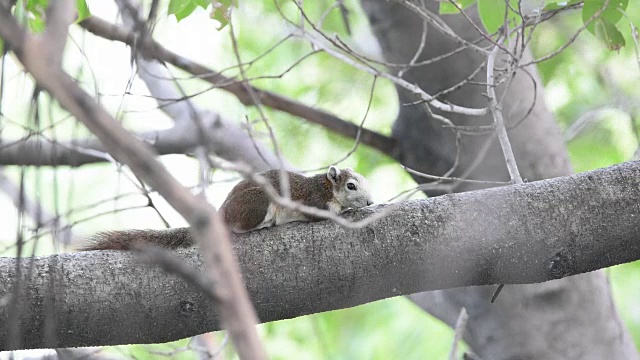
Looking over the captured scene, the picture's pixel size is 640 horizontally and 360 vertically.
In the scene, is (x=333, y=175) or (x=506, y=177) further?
(x=506, y=177)

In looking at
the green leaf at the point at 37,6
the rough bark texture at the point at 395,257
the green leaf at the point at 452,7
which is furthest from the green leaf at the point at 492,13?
the green leaf at the point at 37,6

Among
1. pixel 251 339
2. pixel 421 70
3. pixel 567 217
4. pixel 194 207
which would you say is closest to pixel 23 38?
pixel 194 207

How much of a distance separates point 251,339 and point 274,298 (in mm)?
1248

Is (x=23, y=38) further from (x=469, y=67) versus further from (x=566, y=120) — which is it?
(x=566, y=120)

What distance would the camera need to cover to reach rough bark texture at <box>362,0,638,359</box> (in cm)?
354

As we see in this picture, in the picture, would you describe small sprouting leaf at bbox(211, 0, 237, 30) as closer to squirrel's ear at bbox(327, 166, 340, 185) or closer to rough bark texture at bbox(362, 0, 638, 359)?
squirrel's ear at bbox(327, 166, 340, 185)

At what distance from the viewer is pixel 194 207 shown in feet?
2.35

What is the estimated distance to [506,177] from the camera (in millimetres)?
3648

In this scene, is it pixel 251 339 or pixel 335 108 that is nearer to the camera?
pixel 251 339

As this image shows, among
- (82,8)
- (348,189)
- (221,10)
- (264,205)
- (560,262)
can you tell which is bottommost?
(560,262)

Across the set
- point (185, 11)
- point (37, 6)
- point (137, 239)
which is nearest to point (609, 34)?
point (185, 11)

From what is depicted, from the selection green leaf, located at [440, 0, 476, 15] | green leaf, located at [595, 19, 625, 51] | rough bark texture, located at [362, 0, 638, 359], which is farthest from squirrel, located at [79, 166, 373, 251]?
green leaf, located at [595, 19, 625, 51]

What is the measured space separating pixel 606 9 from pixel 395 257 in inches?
47.1

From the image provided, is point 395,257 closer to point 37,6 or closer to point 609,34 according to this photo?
point 609,34
